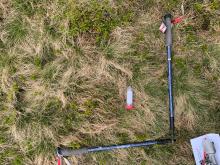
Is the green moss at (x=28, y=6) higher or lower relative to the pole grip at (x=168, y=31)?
higher

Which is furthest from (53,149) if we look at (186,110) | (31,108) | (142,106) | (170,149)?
(186,110)

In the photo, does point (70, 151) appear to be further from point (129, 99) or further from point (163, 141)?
point (163, 141)

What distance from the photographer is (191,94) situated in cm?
415

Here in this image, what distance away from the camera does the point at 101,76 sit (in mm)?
4137

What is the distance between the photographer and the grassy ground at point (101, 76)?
407 cm

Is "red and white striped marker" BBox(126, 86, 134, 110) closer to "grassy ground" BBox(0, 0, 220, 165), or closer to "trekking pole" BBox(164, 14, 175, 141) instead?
"grassy ground" BBox(0, 0, 220, 165)

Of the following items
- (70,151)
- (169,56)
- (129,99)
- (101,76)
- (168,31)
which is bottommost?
(70,151)

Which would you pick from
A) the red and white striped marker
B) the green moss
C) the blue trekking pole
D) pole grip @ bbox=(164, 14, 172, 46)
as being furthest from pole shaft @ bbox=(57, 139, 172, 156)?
the green moss

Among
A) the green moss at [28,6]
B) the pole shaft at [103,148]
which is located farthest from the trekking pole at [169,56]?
the green moss at [28,6]

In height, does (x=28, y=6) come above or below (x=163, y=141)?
above

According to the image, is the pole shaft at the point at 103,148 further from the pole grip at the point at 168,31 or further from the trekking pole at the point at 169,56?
the pole grip at the point at 168,31

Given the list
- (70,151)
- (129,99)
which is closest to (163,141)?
(129,99)

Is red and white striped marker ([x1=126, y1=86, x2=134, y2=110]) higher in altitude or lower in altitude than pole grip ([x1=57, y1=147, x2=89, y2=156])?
higher

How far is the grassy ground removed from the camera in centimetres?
407
